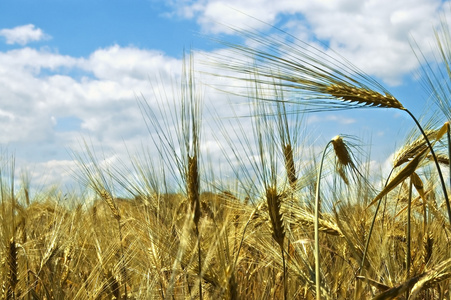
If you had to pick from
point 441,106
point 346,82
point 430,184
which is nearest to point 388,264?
point 441,106

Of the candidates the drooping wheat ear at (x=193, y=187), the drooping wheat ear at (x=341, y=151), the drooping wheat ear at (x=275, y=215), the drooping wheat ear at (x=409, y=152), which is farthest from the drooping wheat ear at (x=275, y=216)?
the drooping wheat ear at (x=409, y=152)

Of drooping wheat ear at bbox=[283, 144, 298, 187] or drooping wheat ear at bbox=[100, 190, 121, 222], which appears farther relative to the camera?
drooping wheat ear at bbox=[100, 190, 121, 222]

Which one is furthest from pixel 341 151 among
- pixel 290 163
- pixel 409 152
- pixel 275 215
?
pixel 290 163

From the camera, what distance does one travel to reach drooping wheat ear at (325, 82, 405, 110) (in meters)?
1.67

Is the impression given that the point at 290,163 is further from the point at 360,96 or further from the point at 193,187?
the point at 360,96

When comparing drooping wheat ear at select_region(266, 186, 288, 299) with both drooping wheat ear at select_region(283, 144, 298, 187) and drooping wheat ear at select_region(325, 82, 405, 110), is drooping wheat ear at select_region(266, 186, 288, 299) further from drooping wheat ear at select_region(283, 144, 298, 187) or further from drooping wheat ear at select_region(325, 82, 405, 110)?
drooping wheat ear at select_region(283, 144, 298, 187)

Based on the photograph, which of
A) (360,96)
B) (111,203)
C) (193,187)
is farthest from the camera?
(111,203)

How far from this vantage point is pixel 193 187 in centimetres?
189

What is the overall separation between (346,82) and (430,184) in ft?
7.09

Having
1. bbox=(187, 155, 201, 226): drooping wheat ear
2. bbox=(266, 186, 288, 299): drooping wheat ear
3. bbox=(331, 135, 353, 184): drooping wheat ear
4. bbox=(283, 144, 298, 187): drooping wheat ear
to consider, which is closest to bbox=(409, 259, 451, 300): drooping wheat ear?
bbox=(266, 186, 288, 299): drooping wheat ear

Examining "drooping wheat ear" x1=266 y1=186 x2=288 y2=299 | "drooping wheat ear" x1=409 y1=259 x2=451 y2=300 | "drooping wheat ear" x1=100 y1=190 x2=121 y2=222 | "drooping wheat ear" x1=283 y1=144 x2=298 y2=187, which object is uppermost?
"drooping wheat ear" x1=283 y1=144 x2=298 y2=187

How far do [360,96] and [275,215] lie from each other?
1.86 feet

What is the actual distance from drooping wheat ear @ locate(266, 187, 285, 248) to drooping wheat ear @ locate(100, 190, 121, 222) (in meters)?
1.85

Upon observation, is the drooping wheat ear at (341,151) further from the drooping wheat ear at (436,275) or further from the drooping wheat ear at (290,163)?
the drooping wheat ear at (436,275)
